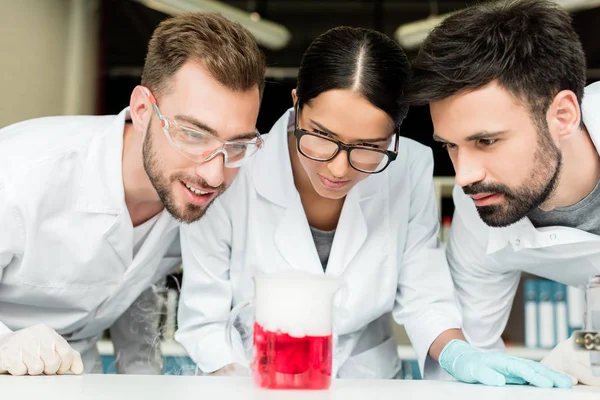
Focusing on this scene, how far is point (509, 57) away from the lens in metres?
1.84

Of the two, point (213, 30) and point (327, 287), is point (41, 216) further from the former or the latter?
point (327, 287)

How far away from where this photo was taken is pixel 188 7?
422 cm

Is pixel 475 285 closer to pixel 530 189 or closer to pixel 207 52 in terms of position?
pixel 530 189

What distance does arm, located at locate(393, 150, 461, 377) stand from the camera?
2098 millimetres

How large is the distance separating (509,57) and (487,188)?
374 millimetres

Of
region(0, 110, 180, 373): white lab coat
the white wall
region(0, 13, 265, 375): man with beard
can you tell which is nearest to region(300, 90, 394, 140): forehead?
region(0, 13, 265, 375): man with beard

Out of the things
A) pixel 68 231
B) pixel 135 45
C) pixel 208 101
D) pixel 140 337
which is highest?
pixel 135 45

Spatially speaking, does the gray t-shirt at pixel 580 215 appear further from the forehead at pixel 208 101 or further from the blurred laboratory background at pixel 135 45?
the blurred laboratory background at pixel 135 45

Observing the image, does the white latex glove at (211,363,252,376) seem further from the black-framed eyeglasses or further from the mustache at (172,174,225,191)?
the black-framed eyeglasses

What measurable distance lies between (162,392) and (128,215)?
104cm

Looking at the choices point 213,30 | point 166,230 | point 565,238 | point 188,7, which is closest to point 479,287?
point 565,238

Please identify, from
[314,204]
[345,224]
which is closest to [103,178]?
[314,204]

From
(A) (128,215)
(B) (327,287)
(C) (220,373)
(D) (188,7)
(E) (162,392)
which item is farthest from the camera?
(D) (188,7)

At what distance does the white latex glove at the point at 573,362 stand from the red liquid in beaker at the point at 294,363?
64 centimetres
